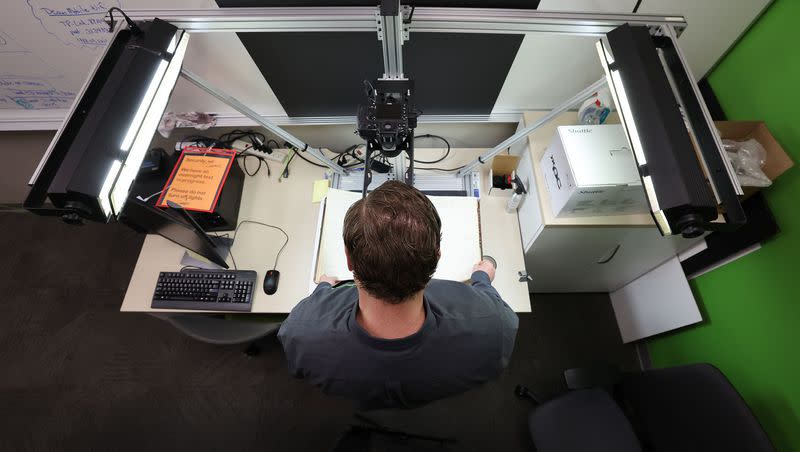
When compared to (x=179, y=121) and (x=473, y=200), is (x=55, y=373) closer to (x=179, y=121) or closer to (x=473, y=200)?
(x=179, y=121)

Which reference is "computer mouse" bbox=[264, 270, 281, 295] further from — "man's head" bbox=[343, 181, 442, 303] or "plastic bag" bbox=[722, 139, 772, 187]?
"plastic bag" bbox=[722, 139, 772, 187]

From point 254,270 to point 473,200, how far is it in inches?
40.9

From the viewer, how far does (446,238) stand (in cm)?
140

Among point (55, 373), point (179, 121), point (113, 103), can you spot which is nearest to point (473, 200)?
point (113, 103)

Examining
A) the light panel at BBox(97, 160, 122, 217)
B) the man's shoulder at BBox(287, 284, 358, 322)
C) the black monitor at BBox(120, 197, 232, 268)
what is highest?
the black monitor at BBox(120, 197, 232, 268)

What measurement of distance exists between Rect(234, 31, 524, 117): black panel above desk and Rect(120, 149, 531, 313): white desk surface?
352 mm

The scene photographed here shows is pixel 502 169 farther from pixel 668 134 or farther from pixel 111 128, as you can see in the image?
pixel 111 128

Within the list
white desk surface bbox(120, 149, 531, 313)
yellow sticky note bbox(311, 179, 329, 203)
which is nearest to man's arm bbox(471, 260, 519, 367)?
white desk surface bbox(120, 149, 531, 313)

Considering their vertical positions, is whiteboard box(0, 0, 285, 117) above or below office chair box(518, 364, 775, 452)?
above

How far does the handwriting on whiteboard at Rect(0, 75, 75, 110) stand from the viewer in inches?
64.3

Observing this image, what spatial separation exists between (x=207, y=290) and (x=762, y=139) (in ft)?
7.54

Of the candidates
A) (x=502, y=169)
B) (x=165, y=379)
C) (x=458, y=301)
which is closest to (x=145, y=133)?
(x=458, y=301)

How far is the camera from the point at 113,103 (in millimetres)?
881

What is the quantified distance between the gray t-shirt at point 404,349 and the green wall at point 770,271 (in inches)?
42.5
